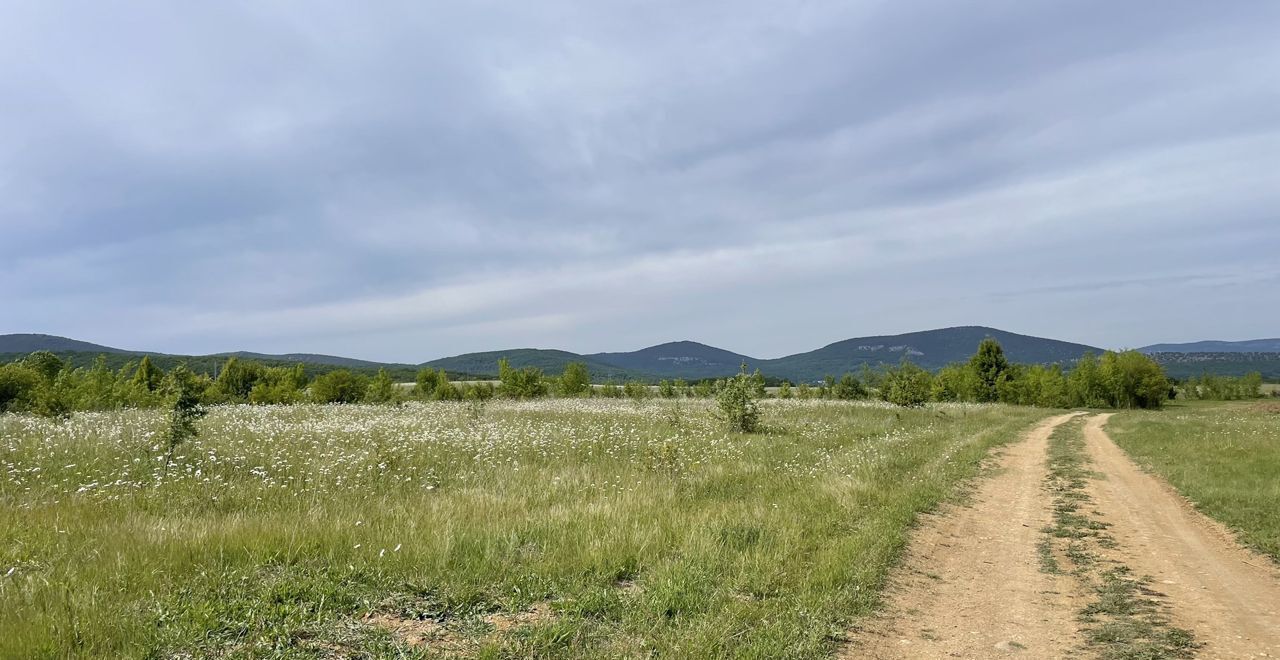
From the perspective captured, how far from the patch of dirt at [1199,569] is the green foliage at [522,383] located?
50.2 meters

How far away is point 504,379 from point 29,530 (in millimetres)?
55591

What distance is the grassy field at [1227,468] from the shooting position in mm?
9156

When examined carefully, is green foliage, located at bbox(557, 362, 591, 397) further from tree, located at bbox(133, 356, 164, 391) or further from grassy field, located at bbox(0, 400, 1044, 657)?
grassy field, located at bbox(0, 400, 1044, 657)

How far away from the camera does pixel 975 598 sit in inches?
239

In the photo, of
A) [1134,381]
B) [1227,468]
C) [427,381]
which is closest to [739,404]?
[1227,468]

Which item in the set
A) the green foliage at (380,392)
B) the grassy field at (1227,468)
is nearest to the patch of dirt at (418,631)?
the grassy field at (1227,468)

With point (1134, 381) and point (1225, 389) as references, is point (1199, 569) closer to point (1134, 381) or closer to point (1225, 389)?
point (1134, 381)

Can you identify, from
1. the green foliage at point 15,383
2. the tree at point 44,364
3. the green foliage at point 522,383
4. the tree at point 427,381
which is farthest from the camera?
the tree at point 427,381

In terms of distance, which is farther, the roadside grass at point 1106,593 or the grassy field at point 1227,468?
the grassy field at point 1227,468

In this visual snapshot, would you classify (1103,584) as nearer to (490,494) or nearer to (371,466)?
(490,494)

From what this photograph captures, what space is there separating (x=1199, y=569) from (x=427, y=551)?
8999 mm

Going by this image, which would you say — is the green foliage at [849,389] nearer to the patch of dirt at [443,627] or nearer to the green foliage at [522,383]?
the green foliage at [522,383]

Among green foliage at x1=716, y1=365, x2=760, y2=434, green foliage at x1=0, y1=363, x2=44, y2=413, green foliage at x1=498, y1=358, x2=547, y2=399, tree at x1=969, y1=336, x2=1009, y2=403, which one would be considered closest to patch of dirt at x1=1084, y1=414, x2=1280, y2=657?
green foliage at x1=716, y1=365, x2=760, y2=434

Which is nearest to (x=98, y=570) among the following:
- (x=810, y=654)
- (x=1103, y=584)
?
(x=810, y=654)
